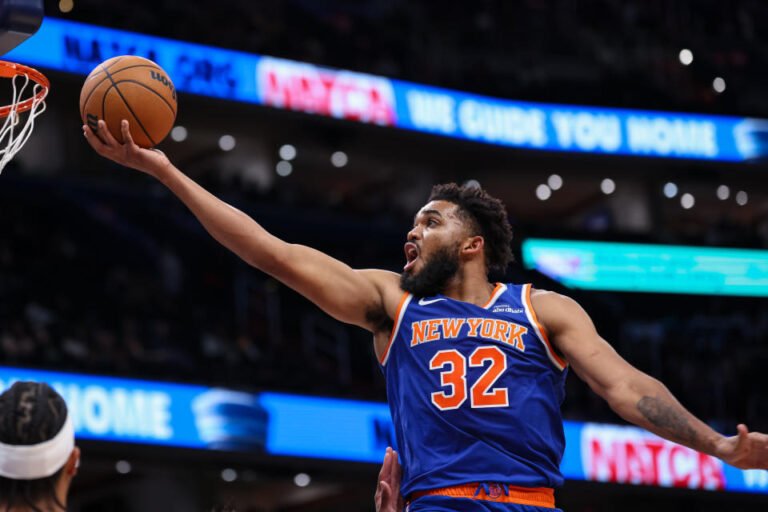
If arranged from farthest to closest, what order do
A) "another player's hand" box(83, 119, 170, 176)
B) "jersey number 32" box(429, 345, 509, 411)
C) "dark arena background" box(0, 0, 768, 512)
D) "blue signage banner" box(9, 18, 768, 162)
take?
"blue signage banner" box(9, 18, 768, 162) → "dark arena background" box(0, 0, 768, 512) → "another player's hand" box(83, 119, 170, 176) → "jersey number 32" box(429, 345, 509, 411)

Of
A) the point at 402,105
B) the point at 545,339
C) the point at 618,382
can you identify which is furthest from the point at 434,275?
the point at 402,105

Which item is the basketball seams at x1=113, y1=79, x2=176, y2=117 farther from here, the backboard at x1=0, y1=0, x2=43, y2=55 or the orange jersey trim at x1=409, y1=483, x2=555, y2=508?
the orange jersey trim at x1=409, y1=483, x2=555, y2=508

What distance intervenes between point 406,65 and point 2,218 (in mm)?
9119

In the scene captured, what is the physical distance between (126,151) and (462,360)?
153 cm

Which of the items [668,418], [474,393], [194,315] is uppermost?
[194,315]

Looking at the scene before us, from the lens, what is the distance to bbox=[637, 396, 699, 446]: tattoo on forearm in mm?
4430

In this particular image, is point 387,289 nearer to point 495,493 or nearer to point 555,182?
point 495,493

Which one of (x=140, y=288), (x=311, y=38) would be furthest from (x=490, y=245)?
(x=311, y=38)

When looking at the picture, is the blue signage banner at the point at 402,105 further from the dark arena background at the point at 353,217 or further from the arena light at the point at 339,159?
the arena light at the point at 339,159

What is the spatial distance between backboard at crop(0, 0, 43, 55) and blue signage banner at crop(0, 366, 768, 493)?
899 centimetres

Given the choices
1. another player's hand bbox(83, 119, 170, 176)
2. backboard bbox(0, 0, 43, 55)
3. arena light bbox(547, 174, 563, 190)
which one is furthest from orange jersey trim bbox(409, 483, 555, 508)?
arena light bbox(547, 174, 563, 190)

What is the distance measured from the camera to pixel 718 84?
27.8 m

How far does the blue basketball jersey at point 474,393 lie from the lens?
178 inches

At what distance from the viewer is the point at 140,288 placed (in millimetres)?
17078
